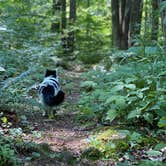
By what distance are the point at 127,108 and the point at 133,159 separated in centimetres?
155

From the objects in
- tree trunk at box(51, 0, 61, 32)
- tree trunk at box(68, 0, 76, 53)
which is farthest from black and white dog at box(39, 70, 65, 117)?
tree trunk at box(68, 0, 76, 53)

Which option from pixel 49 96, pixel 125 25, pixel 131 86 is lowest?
pixel 49 96

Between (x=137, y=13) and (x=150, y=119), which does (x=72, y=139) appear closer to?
(x=150, y=119)

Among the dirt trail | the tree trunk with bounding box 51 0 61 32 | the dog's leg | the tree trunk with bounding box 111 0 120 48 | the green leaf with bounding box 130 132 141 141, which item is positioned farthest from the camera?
the tree trunk with bounding box 51 0 61 32

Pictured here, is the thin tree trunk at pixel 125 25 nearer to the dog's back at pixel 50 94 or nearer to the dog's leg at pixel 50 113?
the dog's back at pixel 50 94

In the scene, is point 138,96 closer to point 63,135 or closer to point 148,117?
point 148,117

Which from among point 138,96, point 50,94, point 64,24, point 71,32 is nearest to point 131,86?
point 138,96

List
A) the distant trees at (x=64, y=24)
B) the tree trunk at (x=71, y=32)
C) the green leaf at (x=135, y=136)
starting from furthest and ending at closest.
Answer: the tree trunk at (x=71, y=32), the distant trees at (x=64, y=24), the green leaf at (x=135, y=136)

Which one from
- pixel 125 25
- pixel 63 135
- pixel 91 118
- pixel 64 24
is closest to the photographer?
pixel 63 135

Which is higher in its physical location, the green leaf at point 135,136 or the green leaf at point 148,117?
the green leaf at point 148,117

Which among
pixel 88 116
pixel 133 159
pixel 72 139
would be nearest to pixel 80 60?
pixel 88 116

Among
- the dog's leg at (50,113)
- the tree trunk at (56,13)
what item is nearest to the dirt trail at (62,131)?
the dog's leg at (50,113)

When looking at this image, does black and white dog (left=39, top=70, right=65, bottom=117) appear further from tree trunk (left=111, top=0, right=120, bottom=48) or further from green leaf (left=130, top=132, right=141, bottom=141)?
tree trunk (left=111, top=0, right=120, bottom=48)

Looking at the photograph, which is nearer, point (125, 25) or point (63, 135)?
point (63, 135)
